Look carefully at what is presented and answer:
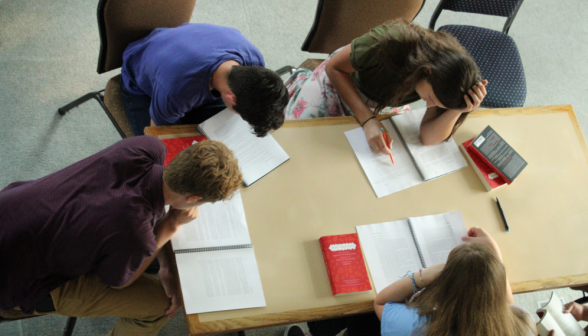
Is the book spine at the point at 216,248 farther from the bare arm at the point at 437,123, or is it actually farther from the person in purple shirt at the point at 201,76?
the bare arm at the point at 437,123

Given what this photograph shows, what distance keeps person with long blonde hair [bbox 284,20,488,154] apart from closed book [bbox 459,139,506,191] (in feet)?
0.32

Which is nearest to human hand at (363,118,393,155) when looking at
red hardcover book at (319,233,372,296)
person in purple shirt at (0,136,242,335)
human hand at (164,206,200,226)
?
red hardcover book at (319,233,372,296)

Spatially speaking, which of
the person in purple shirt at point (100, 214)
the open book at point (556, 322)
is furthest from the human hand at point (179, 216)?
the open book at point (556, 322)

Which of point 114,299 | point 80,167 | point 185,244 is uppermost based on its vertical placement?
point 80,167

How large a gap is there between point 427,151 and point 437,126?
0.11 m

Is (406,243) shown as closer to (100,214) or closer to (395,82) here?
(395,82)

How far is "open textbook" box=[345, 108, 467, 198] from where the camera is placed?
1.54 metres

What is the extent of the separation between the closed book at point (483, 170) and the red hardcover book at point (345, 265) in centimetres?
61

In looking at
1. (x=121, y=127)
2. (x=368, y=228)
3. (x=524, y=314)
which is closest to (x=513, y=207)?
(x=524, y=314)

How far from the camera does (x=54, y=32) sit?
236cm

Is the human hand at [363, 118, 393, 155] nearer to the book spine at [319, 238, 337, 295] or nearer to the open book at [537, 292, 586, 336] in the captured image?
the book spine at [319, 238, 337, 295]

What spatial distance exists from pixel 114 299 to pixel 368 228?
874mm

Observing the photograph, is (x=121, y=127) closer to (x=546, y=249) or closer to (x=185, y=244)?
(x=185, y=244)

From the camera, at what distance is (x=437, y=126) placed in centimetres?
158
